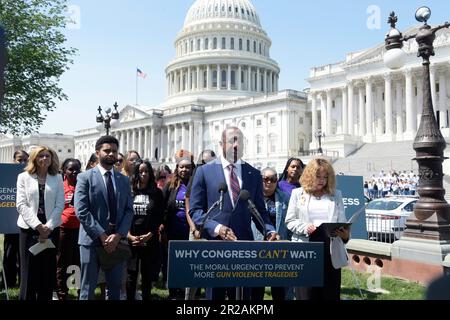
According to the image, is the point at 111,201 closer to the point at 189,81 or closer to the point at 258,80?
the point at 258,80

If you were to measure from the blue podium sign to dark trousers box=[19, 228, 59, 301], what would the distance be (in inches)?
132

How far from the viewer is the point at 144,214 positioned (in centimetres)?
714

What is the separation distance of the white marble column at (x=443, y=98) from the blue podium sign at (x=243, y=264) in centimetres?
5519

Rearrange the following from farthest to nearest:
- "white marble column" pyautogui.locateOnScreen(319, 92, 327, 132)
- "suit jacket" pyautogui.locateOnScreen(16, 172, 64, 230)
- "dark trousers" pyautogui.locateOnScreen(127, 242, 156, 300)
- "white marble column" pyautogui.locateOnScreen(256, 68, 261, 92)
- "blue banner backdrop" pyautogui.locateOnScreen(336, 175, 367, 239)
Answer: "white marble column" pyautogui.locateOnScreen(256, 68, 261, 92), "white marble column" pyautogui.locateOnScreen(319, 92, 327, 132), "blue banner backdrop" pyautogui.locateOnScreen(336, 175, 367, 239), "dark trousers" pyautogui.locateOnScreen(127, 242, 156, 300), "suit jacket" pyautogui.locateOnScreen(16, 172, 64, 230)

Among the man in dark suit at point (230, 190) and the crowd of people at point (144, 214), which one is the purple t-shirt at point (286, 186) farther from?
the man in dark suit at point (230, 190)

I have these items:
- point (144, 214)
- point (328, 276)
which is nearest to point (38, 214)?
point (144, 214)

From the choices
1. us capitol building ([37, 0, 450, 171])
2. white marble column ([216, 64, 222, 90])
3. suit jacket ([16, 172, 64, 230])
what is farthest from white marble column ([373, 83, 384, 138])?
suit jacket ([16, 172, 64, 230])

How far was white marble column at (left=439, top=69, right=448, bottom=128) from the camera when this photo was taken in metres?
53.4

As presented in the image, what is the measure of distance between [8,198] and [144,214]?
2.65 m

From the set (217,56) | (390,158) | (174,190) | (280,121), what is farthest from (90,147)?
(174,190)

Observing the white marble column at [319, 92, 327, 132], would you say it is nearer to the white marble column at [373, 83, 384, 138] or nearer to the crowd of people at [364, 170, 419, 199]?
the white marble column at [373, 83, 384, 138]

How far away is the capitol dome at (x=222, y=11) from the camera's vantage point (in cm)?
9962
